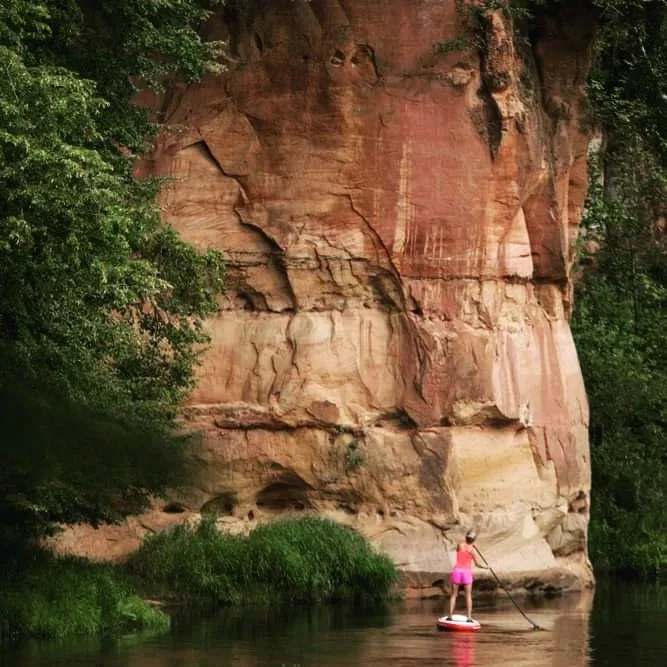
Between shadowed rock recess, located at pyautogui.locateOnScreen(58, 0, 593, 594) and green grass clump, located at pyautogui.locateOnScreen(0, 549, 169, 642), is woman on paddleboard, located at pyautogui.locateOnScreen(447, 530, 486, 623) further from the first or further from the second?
green grass clump, located at pyautogui.locateOnScreen(0, 549, 169, 642)

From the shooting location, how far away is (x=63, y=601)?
63.7ft

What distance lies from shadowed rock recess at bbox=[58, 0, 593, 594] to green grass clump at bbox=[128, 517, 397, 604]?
129 cm

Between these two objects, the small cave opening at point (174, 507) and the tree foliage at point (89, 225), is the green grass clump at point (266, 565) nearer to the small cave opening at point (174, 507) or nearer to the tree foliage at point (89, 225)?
the small cave opening at point (174, 507)

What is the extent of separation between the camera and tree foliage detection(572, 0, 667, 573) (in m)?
32.2

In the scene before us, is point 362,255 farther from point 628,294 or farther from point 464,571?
point 628,294

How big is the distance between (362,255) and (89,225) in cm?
1080

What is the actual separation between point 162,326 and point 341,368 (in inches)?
255

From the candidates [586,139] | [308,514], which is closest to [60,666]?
[308,514]

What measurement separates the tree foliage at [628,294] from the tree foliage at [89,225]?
10.1m

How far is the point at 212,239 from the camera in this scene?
27.4 metres

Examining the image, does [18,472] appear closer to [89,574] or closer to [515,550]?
[89,574]

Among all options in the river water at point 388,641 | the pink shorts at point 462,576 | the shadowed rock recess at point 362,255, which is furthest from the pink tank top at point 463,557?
the shadowed rock recess at point 362,255

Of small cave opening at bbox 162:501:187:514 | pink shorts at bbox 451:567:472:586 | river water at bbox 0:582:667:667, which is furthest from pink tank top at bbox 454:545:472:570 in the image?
small cave opening at bbox 162:501:187:514

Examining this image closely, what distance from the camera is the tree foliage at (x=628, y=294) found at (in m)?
32.2
